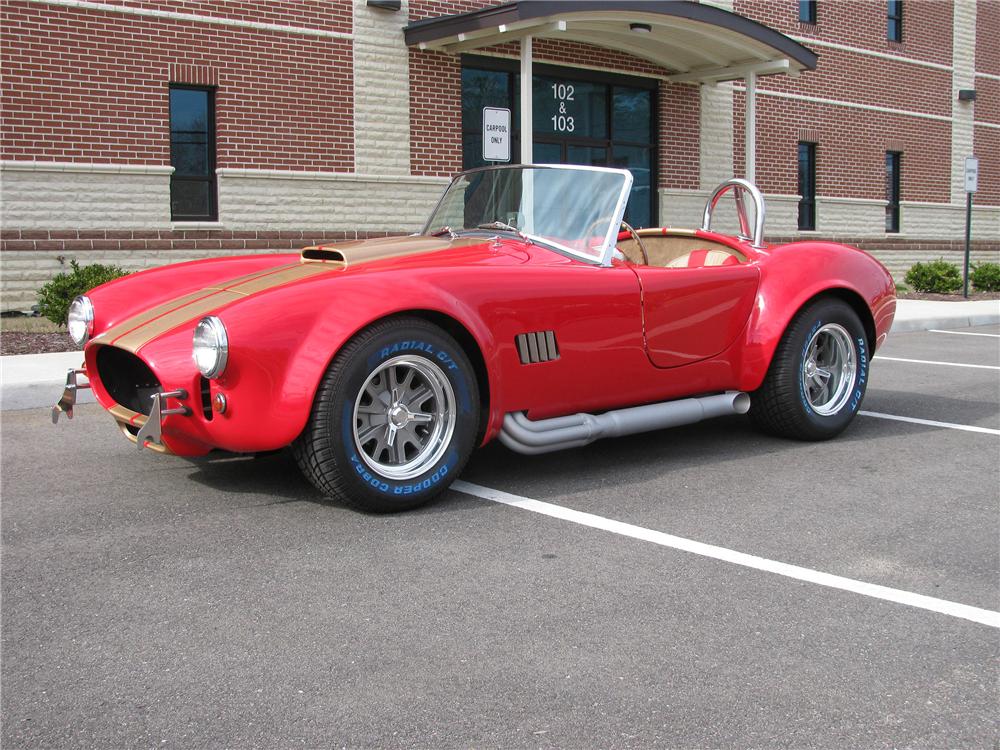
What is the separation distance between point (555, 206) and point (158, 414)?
2.31 meters

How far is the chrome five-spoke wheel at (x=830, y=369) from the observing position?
584 centimetres

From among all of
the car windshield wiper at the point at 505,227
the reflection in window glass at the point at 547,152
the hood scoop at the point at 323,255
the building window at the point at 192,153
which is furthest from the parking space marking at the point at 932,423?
the reflection in window glass at the point at 547,152

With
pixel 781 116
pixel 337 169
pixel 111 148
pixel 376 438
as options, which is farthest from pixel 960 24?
pixel 376 438

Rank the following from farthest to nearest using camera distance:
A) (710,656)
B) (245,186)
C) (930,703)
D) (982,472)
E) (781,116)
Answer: (781,116) < (245,186) < (982,472) < (710,656) < (930,703)

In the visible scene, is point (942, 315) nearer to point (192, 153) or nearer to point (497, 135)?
point (497, 135)

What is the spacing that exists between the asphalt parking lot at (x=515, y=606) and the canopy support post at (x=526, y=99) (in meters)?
9.27

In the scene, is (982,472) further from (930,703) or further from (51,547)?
(51,547)

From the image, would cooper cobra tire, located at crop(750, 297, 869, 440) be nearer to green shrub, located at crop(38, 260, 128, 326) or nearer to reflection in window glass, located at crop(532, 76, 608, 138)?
green shrub, located at crop(38, 260, 128, 326)

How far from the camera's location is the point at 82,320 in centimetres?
509

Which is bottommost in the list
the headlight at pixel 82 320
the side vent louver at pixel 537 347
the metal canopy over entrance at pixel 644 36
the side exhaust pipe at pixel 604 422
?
the side exhaust pipe at pixel 604 422

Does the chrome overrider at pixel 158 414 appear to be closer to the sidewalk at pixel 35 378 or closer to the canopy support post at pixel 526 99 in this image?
the sidewalk at pixel 35 378

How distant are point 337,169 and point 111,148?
3.02 meters

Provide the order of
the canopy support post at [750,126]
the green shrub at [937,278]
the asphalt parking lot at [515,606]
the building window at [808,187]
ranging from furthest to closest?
the building window at [808,187], the green shrub at [937,278], the canopy support post at [750,126], the asphalt parking lot at [515,606]

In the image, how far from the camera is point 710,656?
2.88 m
